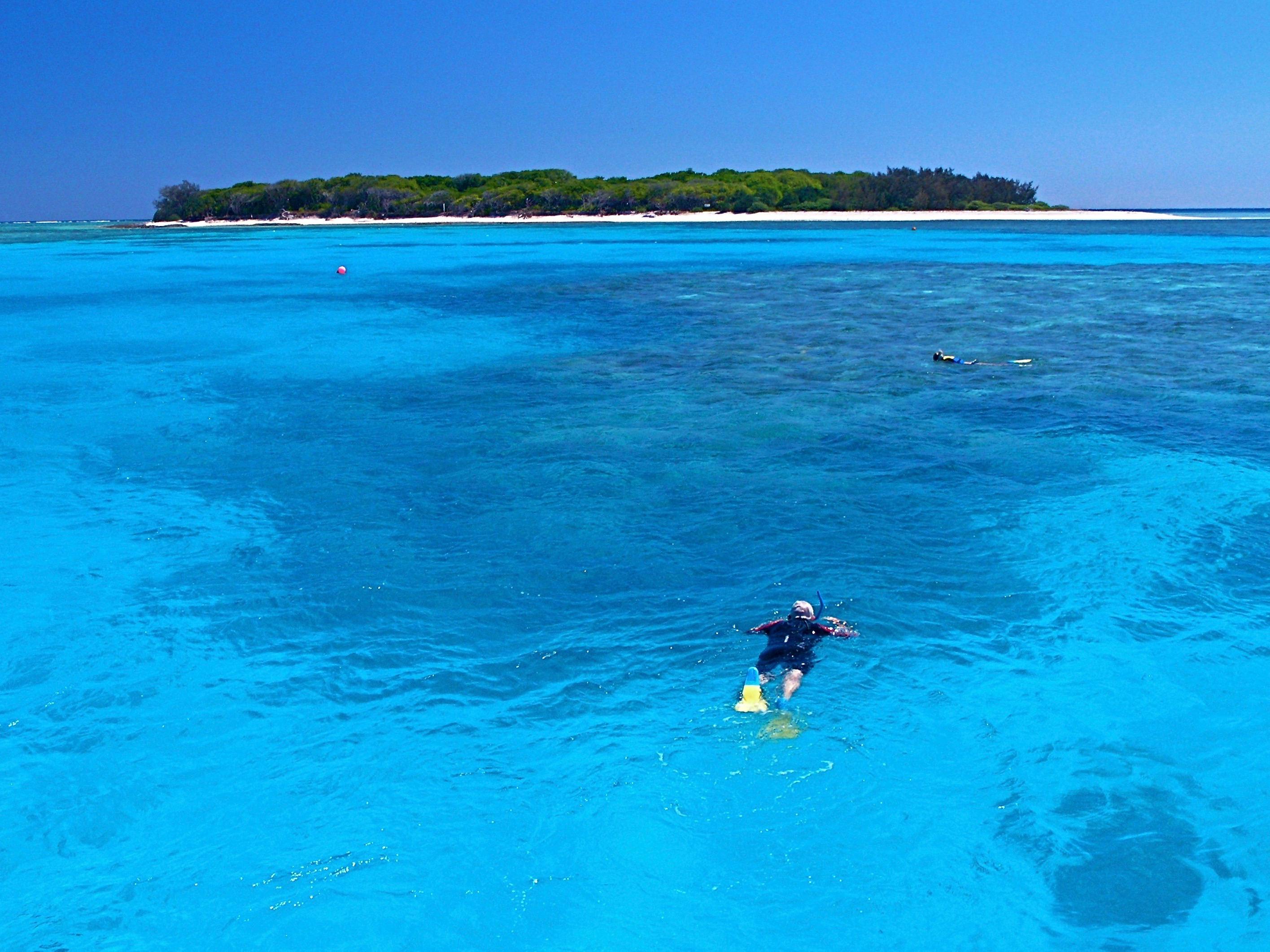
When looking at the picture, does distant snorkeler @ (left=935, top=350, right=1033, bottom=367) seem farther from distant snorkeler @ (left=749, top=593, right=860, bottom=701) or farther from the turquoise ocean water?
distant snorkeler @ (left=749, top=593, right=860, bottom=701)

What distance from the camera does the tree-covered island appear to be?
142m

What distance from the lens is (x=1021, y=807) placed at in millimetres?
7637

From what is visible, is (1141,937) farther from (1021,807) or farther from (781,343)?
(781,343)

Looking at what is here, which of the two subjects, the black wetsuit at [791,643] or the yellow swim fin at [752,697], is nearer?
the yellow swim fin at [752,697]

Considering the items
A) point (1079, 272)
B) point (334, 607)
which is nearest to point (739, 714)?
point (334, 607)

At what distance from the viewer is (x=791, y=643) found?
9.28 m

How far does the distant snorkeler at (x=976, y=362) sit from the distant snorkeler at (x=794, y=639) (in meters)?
16.5

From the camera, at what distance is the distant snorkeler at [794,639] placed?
920 centimetres

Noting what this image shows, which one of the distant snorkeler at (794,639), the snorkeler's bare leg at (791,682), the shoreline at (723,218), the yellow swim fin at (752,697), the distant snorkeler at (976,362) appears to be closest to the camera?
the yellow swim fin at (752,697)

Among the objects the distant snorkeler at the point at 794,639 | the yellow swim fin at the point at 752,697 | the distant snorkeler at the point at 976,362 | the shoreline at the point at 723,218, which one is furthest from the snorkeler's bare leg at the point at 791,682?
the shoreline at the point at 723,218

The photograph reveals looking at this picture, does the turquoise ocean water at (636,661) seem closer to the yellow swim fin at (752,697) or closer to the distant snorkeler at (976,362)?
the yellow swim fin at (752,697)

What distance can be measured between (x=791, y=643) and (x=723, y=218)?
131690 millimetres

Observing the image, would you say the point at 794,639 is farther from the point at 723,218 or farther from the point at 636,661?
the point at 723,218

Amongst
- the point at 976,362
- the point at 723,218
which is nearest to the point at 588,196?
the point at 723,218
